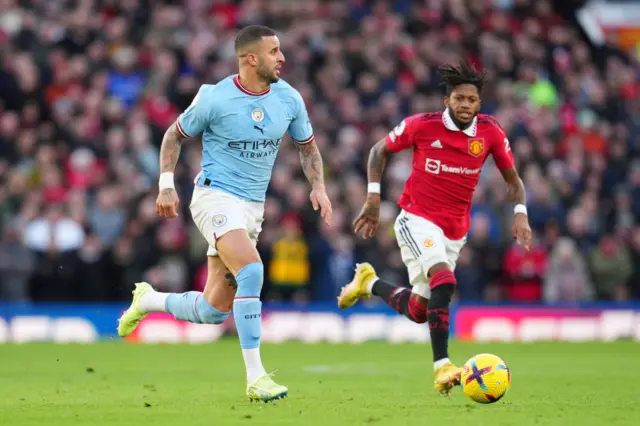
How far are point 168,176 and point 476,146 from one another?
2.76 meters

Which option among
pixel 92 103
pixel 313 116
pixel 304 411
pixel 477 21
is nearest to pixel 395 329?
pixel 313 116

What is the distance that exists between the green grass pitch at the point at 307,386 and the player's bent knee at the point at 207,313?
2.02 feet

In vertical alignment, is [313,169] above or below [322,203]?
above

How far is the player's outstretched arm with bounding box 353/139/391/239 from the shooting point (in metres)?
10.9

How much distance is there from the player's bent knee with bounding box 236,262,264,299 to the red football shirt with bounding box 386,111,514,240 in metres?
2.13

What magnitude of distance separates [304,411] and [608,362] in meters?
7.03

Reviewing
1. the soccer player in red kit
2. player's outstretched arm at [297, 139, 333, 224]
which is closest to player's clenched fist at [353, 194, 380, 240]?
the soccer player in red kit

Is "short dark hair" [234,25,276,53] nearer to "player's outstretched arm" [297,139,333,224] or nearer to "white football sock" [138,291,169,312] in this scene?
"player's outstretched arm" [297,139,333,224]

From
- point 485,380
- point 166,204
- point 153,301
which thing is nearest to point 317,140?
point 153,301

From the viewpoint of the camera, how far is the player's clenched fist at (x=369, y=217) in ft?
35.9

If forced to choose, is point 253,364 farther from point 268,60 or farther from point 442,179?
point 442,179

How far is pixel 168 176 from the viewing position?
31.7 feet

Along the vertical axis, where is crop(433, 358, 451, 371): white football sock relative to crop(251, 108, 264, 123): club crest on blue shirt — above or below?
below

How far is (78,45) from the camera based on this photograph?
71.2ft
